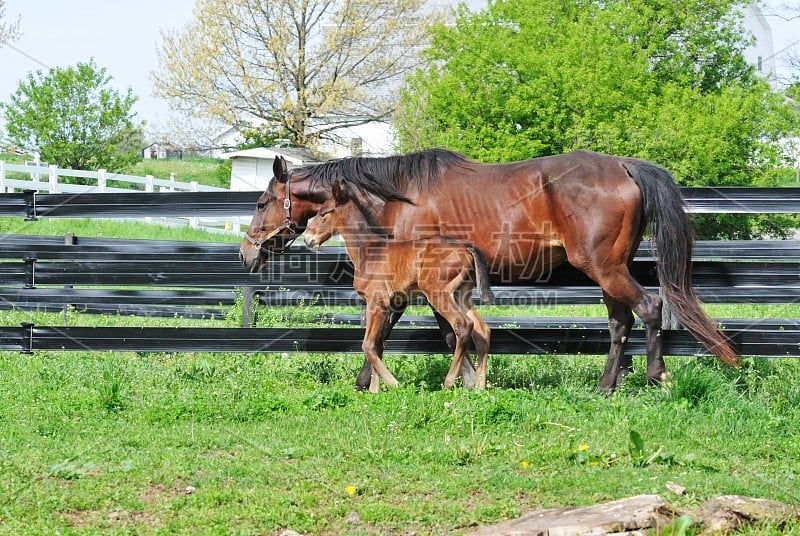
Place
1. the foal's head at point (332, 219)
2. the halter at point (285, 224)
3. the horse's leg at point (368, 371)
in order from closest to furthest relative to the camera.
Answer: the horse's leg at point (368, 371), the foal's head at point (332, 219), the halter at point (285, 224)

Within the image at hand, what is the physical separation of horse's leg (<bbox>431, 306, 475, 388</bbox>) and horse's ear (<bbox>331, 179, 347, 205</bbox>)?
50.1 inches

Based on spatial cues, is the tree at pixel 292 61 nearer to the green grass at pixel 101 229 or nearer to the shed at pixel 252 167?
the shed at pixel 252 167

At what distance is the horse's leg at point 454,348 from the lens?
738 centimetres

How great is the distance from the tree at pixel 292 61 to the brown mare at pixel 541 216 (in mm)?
27280

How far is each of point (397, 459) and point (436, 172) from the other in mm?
3094

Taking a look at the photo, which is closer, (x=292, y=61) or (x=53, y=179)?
(x=53, y=179)

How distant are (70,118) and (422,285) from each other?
1025 inches

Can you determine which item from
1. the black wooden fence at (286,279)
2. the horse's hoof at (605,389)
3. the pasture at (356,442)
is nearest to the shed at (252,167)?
the black wooden fence at (286,279)

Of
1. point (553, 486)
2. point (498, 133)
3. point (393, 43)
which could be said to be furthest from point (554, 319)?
point (393, 43)

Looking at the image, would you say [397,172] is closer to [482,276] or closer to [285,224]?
[285,224]

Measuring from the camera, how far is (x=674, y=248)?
7184mm

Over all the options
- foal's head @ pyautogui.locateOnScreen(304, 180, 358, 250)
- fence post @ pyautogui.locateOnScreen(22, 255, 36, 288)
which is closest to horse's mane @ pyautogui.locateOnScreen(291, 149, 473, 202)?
foal's head @ pyautogui.locateOnScreen(304, 180, 358, 250)

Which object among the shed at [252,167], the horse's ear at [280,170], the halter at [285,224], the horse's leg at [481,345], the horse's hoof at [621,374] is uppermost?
the shed at [252,167]

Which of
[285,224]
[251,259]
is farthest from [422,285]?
[251,259]
